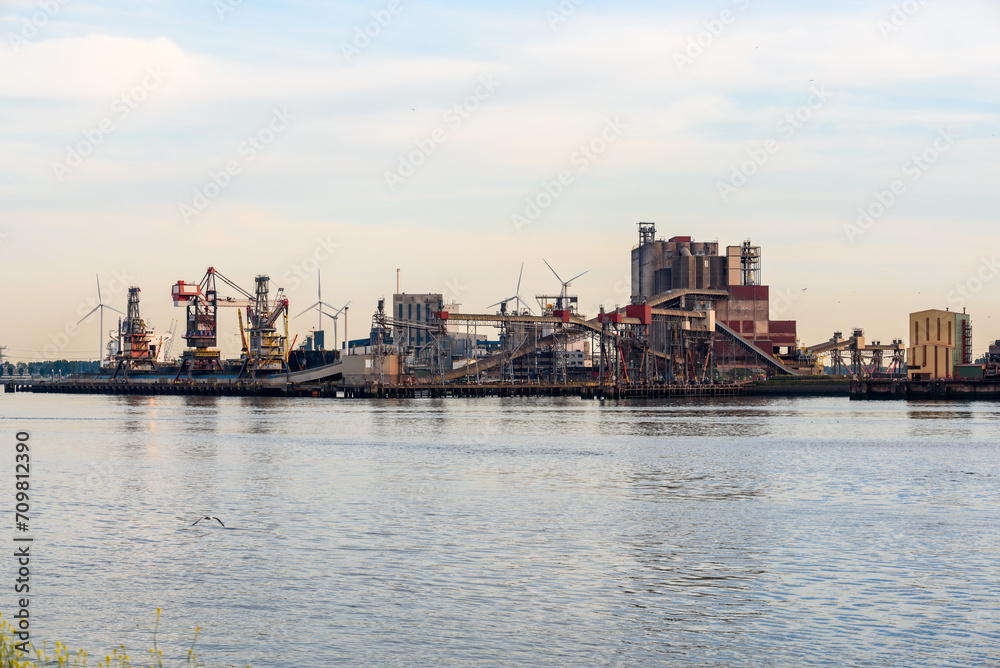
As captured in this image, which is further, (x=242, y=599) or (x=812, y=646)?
(x=242, y=599)

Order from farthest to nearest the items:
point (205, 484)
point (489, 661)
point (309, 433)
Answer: point (309, 433), point (205, 484), point (489, 661)

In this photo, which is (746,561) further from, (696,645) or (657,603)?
(696,645)

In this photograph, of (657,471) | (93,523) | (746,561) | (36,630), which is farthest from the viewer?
(657,471)

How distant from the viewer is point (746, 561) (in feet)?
94.7

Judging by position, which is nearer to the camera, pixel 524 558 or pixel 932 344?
pixel 524 558

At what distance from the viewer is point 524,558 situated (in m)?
29.2

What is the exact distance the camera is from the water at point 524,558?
21.4 m

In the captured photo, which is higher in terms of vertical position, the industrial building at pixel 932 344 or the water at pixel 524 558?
the industrial building at pixel 932 344

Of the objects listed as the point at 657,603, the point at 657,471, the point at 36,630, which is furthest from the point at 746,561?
the point at 657,471

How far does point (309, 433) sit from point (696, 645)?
6838cm

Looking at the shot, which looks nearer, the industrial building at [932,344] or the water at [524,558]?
→ the water at [524,558]

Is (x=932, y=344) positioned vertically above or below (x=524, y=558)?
above

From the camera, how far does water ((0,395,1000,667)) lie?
21.4m

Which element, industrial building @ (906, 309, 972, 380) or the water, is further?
industrial building @ (906, 309, 972, 380)
